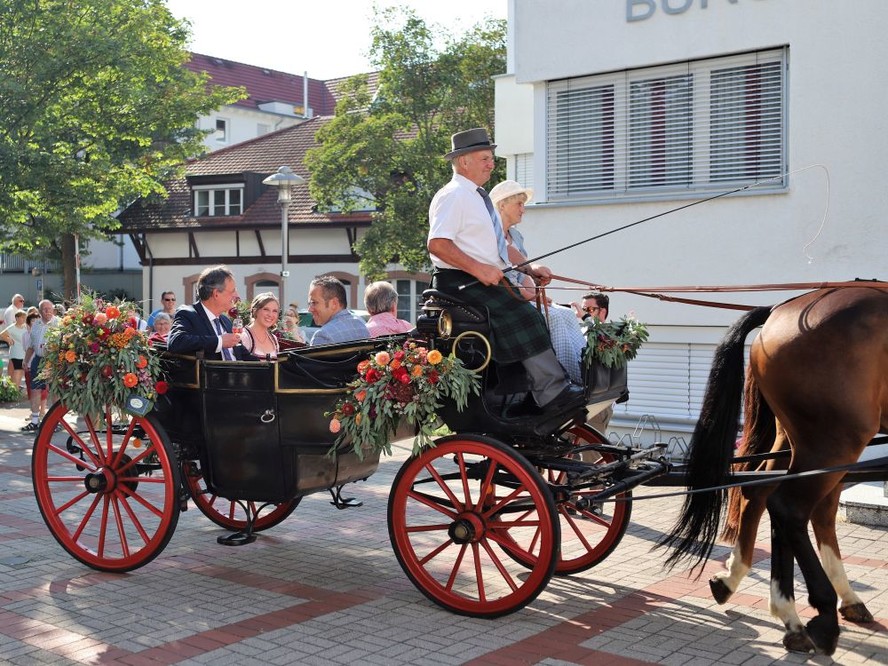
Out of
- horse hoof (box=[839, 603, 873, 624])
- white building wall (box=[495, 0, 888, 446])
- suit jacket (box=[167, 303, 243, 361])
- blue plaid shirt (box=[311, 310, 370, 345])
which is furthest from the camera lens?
white building wall (box=[495, 0, 888, 446])

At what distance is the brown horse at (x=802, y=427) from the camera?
5.13 meters

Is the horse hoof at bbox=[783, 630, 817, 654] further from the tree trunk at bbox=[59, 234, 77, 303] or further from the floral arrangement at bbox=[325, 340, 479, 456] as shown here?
the tree trunk at bbox=[59, 234, 77, 303]

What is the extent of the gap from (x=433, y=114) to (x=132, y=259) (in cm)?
2283

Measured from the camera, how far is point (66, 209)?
708 inches

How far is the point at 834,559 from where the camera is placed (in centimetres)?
561

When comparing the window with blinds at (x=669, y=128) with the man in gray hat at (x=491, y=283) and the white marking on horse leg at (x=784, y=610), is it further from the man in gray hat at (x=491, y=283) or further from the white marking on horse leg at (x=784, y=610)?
the white marking on horse leg at (x=784, y=610)

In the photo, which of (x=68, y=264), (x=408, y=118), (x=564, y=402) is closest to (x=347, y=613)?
(x=564, y=402)

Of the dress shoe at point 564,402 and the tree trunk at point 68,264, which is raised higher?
the tree trunk at point 68,264

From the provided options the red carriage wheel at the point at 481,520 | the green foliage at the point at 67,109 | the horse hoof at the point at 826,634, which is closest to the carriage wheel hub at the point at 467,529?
the red carriage wheel at the point at 481,520

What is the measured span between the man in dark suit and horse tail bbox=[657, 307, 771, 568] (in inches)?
106

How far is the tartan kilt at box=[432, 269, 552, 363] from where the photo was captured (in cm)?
564

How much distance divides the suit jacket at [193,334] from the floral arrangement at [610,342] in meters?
2.18

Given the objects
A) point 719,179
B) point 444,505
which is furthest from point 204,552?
point 719,179

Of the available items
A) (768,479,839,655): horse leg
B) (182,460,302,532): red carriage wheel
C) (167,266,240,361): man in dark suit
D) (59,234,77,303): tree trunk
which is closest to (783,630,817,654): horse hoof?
(768,479,839,655): horse leg
